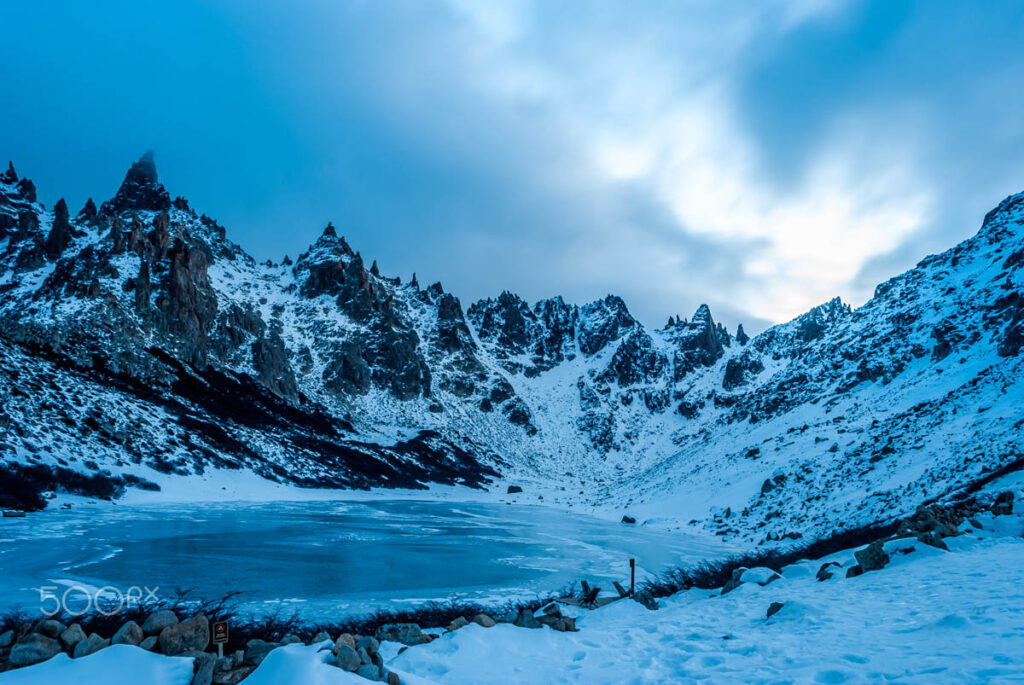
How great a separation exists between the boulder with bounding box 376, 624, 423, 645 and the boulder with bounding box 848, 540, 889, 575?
10688 mm

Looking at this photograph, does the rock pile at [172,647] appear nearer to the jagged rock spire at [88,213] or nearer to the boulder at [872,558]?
the boulder at [872,558]

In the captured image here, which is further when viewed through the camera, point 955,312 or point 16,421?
point 955,312

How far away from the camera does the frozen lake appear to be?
1639 centimetres

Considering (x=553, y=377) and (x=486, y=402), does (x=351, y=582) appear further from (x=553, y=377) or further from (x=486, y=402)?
(x=553, y=377)

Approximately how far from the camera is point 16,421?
43.4m

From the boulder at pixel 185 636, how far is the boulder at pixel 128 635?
0.87 ft

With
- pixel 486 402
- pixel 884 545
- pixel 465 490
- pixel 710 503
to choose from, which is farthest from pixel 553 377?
→ pixel 884 545

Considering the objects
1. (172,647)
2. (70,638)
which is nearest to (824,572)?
(172,647)

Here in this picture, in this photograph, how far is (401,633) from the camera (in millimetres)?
10500

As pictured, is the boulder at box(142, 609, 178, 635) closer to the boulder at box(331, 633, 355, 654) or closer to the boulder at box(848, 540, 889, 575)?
the boulder at box(331, 633, 355, 654)

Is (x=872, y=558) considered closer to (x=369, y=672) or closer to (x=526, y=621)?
(x=526, y=621)

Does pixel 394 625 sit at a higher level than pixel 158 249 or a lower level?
lower

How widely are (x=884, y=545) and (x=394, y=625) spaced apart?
1241 centimetres

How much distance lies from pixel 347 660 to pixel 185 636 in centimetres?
240
